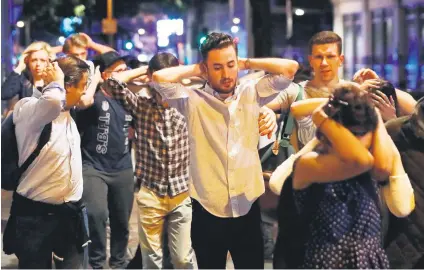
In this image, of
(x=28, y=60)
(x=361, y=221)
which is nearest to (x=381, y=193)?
(x=361, y=221)

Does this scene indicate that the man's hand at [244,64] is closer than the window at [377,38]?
Yes

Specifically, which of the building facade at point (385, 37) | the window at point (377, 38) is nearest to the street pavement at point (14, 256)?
the building facade at point (385, 37)

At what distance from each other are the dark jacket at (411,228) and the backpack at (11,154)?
2147 mm

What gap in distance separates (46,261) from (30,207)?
351mm

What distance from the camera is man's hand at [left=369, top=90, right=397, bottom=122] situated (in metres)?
5.50

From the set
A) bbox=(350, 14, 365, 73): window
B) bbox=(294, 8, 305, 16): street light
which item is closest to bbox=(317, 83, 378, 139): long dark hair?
bbox=(350, 14, 365, 73): window

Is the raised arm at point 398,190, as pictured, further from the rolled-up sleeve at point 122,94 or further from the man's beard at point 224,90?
the rolled-up sleeve at point 122,94

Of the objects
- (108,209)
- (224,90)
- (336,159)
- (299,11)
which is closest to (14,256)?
(108,209)

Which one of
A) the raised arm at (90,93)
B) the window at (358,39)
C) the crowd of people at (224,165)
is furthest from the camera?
the window at (358,39)

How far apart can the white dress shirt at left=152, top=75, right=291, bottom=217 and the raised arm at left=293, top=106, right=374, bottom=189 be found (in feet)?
5.03

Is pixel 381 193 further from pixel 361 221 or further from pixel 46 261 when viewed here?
pixel 46 261

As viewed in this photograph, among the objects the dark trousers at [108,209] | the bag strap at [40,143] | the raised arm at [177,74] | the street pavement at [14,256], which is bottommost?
the street pavement at [14,256]

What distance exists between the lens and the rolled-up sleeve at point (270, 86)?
18.8ft

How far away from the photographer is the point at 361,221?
4.13 meters
